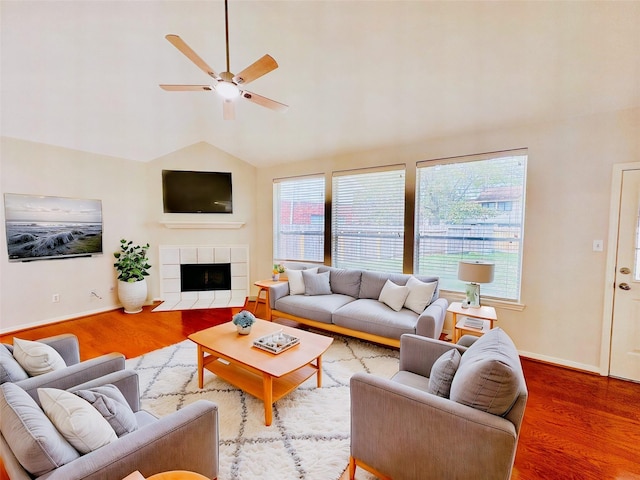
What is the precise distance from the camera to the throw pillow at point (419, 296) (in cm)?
317

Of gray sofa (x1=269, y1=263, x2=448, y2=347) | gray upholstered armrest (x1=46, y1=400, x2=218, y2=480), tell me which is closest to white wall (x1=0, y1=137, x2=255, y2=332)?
gray sofa (x1=269, y1=263, x2=448, y2=347)

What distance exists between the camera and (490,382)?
1.25m

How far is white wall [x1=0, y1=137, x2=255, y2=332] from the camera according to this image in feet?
12.0

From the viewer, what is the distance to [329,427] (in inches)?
78.5

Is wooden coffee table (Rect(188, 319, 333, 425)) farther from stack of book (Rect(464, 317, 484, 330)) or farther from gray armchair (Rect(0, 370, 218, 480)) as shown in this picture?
stack of book (Rect(464, 317, 484, 330))

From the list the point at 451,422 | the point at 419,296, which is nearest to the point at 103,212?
the point at 419,296

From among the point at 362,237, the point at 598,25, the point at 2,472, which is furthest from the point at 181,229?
the point at 598,25

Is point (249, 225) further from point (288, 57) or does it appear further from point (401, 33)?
point (401, 33)

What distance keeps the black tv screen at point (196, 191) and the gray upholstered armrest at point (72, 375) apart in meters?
3.61

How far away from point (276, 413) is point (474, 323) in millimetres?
2059

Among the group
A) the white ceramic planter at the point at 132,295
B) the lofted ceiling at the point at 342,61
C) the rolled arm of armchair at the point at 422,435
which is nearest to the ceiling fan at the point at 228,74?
the lofted ceiling at the point at 342,61

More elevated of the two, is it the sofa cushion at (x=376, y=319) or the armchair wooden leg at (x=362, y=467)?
the sofa cushion at (x=376, y=319)

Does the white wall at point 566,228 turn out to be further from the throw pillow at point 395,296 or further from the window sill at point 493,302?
the throw pillow at point 395,296

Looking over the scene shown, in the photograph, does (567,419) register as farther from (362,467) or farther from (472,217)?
(472,217)
